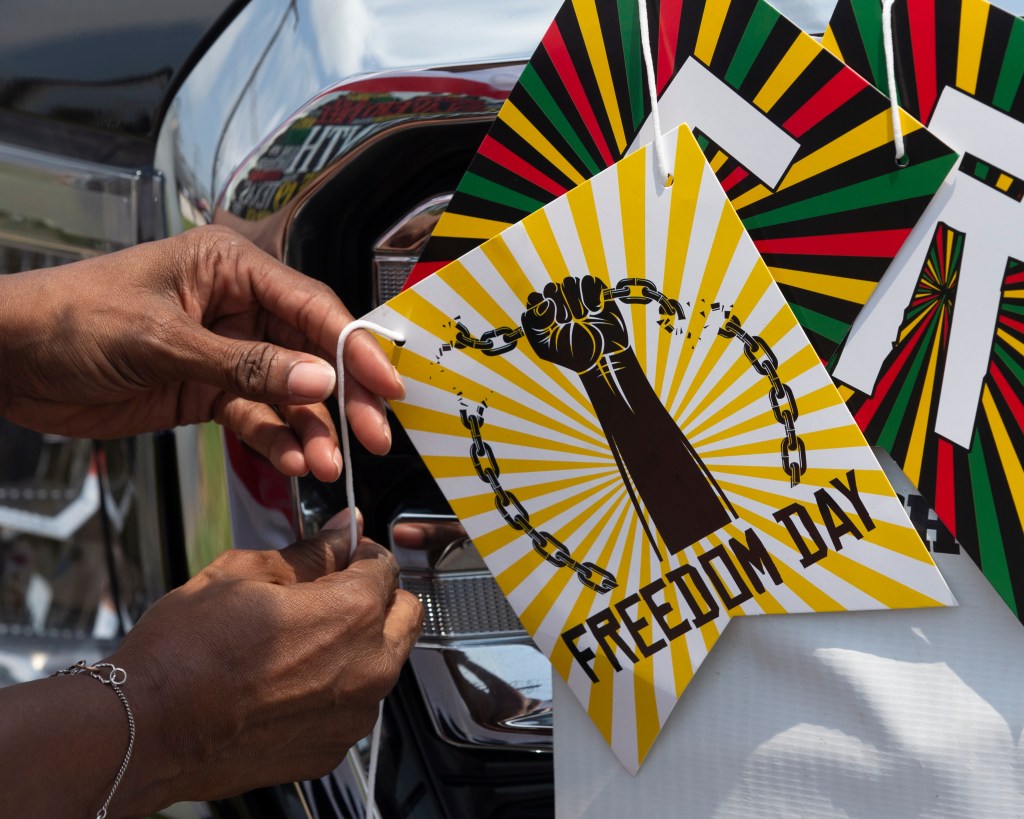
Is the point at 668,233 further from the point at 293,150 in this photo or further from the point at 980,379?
the point at 293,150

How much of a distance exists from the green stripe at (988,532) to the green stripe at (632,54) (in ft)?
0.95

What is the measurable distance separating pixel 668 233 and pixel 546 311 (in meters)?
0.09

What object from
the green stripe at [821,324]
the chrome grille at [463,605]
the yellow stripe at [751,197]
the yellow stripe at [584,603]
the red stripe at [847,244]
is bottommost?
the chrome grille at [463,605]

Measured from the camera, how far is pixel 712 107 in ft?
2.16

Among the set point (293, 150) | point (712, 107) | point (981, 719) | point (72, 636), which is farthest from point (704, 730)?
point (72, 636)

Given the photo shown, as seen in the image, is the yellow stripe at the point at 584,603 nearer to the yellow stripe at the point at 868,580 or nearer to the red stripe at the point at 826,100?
the yellow stripe at the point at 868,580

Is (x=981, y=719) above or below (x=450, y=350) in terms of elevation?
below

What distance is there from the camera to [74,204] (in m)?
→ 0.94

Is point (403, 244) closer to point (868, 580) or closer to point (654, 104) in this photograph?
point (654, 104)

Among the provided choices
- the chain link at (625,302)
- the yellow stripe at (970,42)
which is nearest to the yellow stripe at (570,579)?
the chain link at (625,302)

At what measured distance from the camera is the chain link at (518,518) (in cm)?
72

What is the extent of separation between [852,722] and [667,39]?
45cm

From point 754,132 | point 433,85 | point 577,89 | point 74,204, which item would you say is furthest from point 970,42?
point 74,204

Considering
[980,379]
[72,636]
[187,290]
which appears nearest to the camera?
[980,379]
